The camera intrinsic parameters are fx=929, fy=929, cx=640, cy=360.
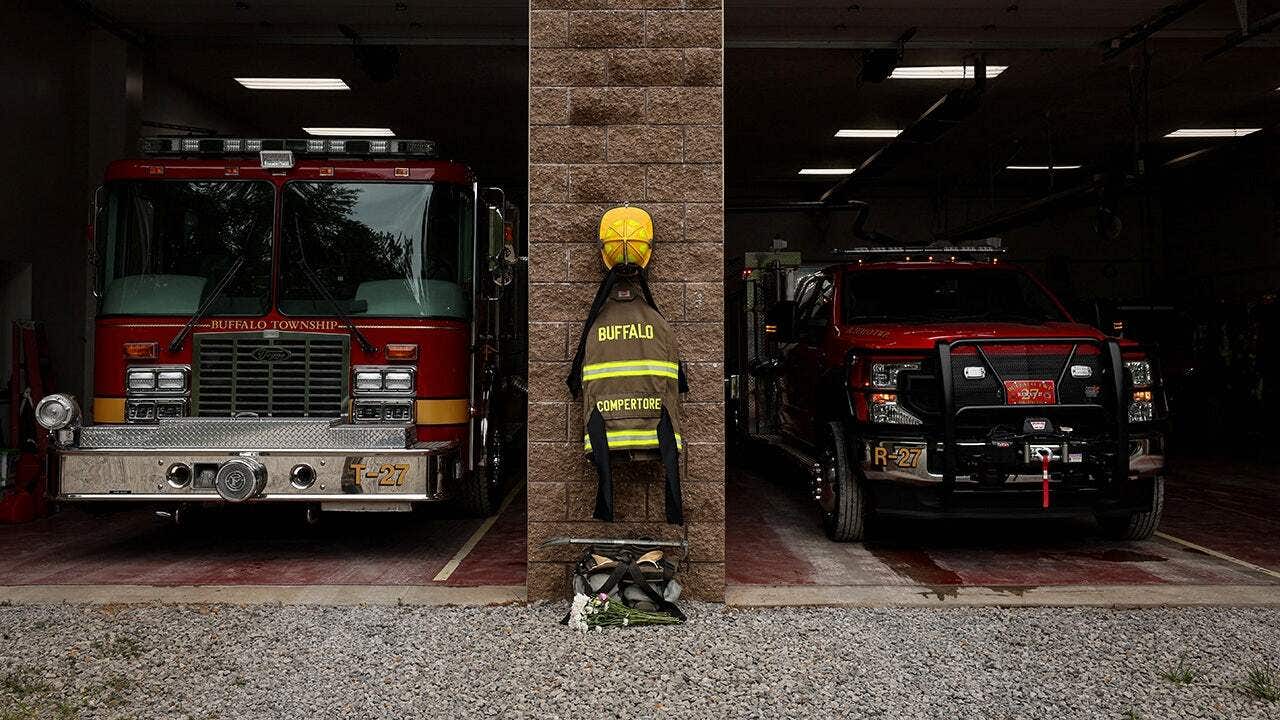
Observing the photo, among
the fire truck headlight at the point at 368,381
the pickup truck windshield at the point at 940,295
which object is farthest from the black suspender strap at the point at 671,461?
the pickup truck windshield at the point at 940,295

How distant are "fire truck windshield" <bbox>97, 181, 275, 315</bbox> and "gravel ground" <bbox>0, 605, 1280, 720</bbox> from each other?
248 centimetres

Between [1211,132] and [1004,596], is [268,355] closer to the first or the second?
[1004,596]

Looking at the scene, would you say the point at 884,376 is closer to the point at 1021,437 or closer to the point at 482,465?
the point at 1021,437

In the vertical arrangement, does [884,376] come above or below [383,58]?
below

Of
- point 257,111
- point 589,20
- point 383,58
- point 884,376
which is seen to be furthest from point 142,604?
point 257,111

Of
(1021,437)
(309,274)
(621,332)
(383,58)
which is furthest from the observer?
(383,58)

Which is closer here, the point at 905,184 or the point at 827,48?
the point at 827,48

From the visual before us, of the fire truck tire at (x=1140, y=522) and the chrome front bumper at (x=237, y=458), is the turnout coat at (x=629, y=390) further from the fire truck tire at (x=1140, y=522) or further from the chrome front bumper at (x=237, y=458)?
the fire truck tire at (x=1140, y=522)

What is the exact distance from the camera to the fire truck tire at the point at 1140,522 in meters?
7.05

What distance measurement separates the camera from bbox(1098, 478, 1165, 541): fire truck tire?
705 cm

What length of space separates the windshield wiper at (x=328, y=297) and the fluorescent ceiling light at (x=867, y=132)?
43.0 feet

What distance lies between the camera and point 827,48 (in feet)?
41.6

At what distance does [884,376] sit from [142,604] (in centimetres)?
499

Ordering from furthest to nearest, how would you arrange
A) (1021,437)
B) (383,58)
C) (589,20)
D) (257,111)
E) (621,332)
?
(257,111), (383,58), (1021,437), (589,20), (621,332)
